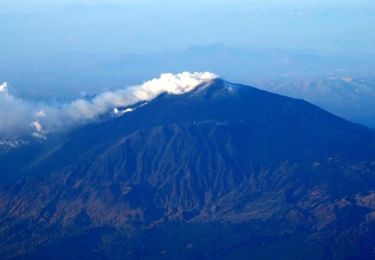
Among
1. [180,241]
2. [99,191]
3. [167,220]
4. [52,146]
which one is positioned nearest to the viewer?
[180,241]

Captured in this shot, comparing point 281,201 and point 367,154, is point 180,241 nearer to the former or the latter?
point 281,201

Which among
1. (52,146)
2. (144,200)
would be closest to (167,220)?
(144,200)

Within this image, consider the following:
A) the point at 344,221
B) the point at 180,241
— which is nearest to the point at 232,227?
the point at 180,241

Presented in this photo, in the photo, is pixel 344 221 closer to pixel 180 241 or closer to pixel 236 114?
pixel 180 241

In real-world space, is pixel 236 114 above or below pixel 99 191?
above

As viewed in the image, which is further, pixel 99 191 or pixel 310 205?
pixel 99 191

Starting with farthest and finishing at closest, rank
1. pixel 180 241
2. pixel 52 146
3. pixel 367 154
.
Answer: pixel 52 146, pixel 367 154, pixel 180 241
